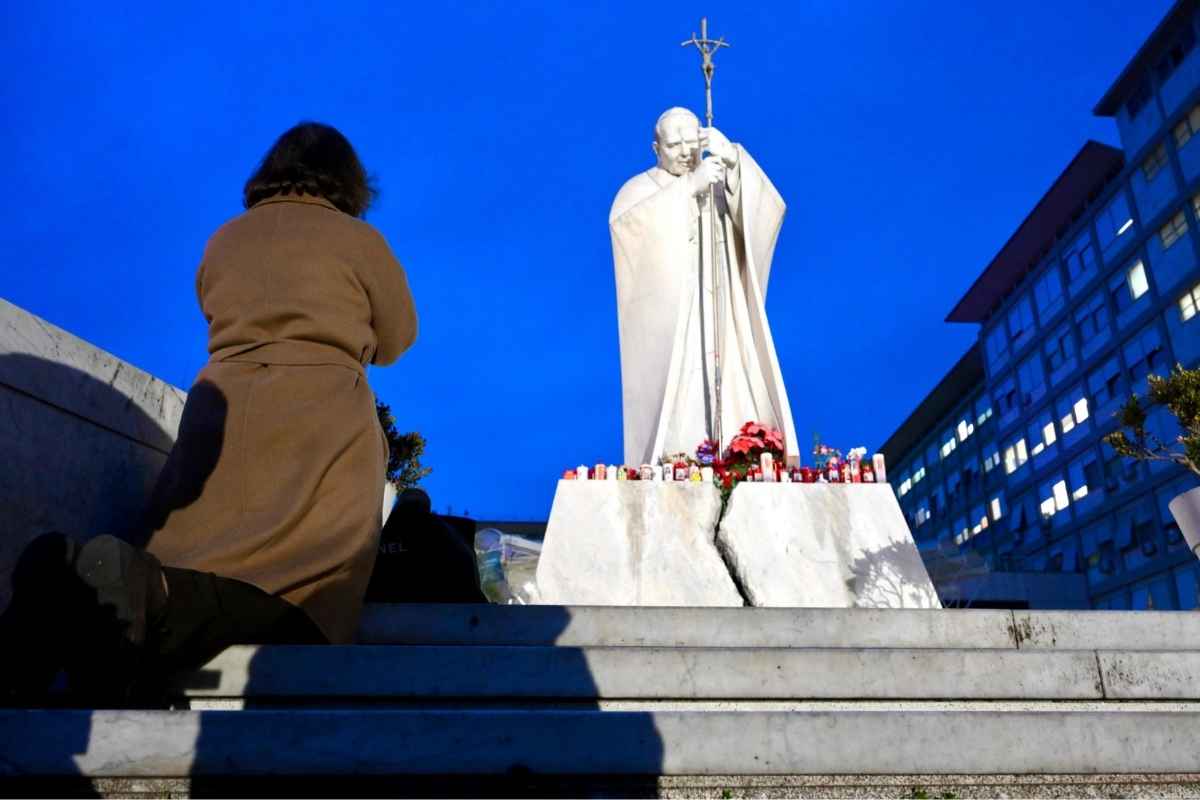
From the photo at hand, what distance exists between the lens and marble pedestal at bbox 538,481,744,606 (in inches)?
288

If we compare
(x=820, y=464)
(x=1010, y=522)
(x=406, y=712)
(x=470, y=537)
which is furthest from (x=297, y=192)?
(x=1010, y=522)

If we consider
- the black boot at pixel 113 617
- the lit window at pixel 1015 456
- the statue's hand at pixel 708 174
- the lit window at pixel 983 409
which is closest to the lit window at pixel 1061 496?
the lit window at pixel 1015 456

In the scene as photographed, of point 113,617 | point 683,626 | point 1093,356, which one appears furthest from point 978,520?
point 113,617

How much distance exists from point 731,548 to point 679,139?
4832 mm

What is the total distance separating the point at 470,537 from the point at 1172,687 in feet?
9.59

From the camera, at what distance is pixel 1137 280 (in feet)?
119

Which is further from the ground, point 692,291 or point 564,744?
point 692,291

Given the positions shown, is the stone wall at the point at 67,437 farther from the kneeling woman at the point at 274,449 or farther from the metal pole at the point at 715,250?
the metal pole at the point at 715,250

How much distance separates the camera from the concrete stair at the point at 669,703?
2268 millimetres

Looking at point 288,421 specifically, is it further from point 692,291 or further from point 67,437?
point 692,291

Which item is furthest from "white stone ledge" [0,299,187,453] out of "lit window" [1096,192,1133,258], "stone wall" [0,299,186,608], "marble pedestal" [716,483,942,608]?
"lit window" [1096,192,1133,258]

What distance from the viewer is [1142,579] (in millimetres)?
→ 33656

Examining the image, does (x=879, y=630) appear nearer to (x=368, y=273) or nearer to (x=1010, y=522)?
(x=368, y=273)

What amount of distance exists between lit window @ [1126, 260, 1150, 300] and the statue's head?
31668mm
